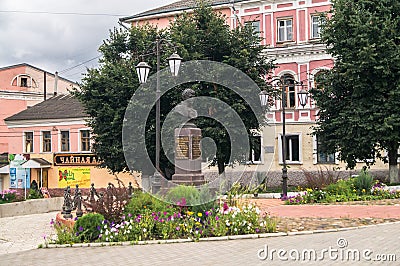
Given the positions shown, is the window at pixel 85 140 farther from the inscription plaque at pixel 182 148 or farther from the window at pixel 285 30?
the inscription plaque at pixel 182 148

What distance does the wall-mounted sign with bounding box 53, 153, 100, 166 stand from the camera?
36.5m

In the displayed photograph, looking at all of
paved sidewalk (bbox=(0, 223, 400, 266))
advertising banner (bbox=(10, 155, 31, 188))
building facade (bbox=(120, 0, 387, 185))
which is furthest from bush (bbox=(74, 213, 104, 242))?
advertising banner (bbox=(10, 155, 31, 188))

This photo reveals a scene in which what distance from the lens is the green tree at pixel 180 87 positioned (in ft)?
82.4

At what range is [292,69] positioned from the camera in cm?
3272

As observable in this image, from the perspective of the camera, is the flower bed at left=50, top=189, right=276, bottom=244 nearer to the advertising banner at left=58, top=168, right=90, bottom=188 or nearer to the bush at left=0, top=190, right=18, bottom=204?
the bush at left=0, top=190, right=18, bottom=204

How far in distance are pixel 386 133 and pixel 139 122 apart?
443 inches

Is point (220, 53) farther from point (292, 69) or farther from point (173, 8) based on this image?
point (173, 8)

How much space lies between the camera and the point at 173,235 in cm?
1130

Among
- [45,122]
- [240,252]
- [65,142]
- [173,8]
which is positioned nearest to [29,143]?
[45,122]

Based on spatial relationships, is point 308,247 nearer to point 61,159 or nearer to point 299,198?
point 299,198

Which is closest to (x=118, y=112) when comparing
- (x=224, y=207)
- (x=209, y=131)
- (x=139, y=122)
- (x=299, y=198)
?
(x=139, y=122)

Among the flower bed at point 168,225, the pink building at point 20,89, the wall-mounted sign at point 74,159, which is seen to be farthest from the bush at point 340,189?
the pink building at point 20,89

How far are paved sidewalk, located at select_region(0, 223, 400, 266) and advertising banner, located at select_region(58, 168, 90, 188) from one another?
26001 mm

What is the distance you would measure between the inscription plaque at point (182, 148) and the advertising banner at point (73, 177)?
2195 centimetres
